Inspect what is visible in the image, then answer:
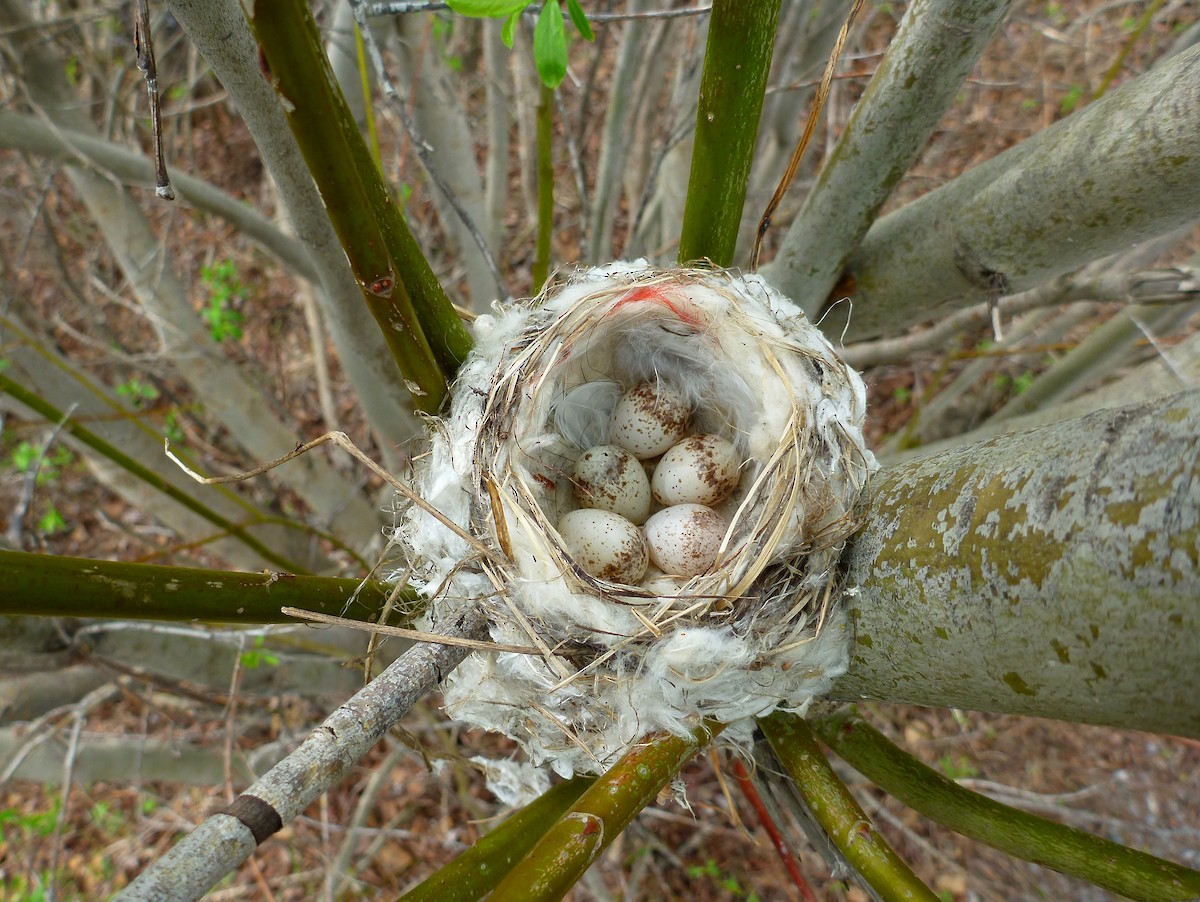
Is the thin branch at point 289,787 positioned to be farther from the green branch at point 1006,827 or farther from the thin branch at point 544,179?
the thin branch at point 544,179

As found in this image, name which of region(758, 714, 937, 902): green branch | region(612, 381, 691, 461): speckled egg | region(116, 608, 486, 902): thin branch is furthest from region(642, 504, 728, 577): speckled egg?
region(116, 608, 486, 902): thin branch

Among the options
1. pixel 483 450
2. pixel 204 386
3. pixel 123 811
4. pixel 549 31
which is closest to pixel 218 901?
pixel 123 811

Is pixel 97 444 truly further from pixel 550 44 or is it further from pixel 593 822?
pixel 593 822

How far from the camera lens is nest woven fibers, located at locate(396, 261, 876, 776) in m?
1.36

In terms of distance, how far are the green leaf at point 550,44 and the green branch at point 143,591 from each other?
0.80 meters

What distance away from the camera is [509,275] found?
4.87m

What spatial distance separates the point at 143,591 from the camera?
88cm

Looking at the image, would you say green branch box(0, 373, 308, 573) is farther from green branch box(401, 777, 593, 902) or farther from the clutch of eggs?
green branch box(401, 777, 593, 902)

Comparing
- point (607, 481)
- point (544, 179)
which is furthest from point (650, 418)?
point (544, 179)

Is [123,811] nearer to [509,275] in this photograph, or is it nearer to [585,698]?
[509,275]

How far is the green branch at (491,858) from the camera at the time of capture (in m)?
0.94

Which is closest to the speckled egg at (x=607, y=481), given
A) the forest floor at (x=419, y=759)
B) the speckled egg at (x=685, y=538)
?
the speckled egg at (x=685, y=538)

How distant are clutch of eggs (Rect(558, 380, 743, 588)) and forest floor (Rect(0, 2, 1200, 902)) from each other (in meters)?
1.03

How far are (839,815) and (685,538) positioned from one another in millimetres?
871
